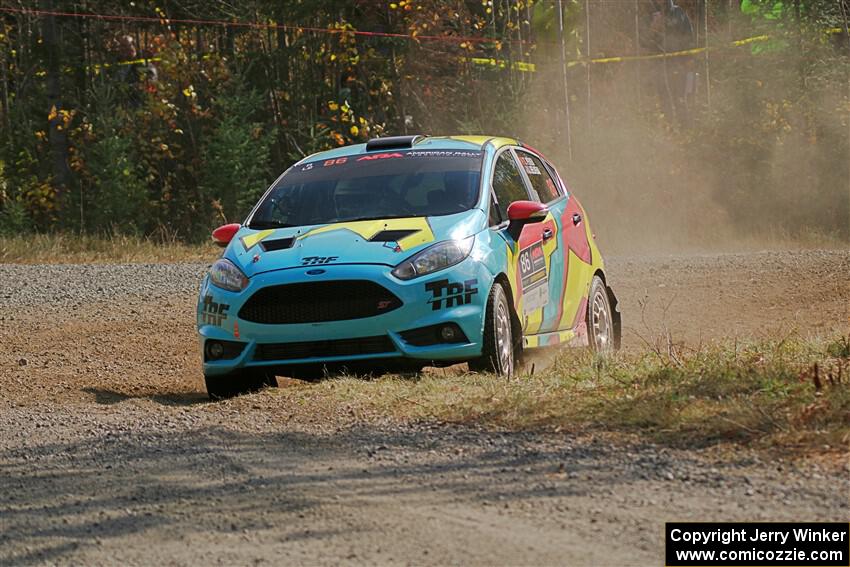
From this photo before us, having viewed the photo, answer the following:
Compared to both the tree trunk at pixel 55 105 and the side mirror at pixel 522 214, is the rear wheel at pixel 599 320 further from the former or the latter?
the tree trunk at pixel 55 105

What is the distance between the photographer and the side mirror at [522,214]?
891 centimetres

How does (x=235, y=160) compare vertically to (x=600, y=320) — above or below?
above

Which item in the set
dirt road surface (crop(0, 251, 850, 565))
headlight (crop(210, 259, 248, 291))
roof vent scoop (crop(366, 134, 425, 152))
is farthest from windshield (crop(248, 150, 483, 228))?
dirt road surface (crop(0, 251, 850, 565))

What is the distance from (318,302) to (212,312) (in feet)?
2.53

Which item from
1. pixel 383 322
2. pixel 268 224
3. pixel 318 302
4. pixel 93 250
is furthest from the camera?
pixel 93 250

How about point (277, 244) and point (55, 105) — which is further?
point (55, 105)

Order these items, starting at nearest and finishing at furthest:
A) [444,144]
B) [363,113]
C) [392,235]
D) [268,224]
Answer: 1. [392,235]
2. [268,224]
3. [444,144]
4. [363,113]

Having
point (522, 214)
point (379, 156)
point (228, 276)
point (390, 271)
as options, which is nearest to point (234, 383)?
point (228, 276)

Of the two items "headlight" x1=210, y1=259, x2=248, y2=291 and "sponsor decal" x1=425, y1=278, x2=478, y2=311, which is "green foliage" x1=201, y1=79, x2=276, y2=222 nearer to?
"headlight" x1=210, y1=259, x2=248, y2=291

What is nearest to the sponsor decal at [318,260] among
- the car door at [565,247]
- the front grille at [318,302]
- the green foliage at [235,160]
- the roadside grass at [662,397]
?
the front grille at [318,302]

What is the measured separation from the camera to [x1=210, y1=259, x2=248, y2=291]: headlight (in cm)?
836

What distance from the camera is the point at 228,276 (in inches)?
334

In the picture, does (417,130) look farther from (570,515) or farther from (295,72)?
(570,515)

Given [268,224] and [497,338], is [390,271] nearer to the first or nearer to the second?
[497,338]
